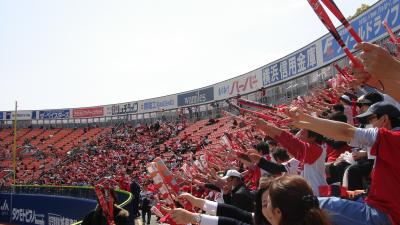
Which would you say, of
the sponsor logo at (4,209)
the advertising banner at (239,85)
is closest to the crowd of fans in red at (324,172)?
the sponsor logo at (4,209)

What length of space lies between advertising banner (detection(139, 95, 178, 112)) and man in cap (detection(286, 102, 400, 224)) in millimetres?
34396

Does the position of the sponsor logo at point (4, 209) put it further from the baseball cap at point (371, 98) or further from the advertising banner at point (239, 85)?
the baseball cap at point (371, 98)

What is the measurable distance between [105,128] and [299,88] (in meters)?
27.9

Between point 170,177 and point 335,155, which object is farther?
point 170,177

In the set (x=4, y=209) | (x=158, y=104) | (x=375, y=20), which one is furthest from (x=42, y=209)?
(x=158, y=104)

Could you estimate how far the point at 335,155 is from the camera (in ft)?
16.7

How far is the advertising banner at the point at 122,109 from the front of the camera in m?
42.3

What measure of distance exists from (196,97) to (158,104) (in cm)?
610

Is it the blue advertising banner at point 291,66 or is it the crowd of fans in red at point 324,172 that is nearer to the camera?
the crowd of fans in red at point 324,172

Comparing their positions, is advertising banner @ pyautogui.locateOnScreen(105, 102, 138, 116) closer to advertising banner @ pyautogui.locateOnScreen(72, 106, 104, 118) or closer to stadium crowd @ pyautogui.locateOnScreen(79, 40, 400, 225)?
advertising banner @ pyautogui.locateOnScreen(72, 106, 104, 118)

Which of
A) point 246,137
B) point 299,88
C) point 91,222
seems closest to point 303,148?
point 91,222

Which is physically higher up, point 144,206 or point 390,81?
point 390,81

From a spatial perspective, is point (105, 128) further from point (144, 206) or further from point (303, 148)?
point (303, 148)

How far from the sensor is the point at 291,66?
882 inches
